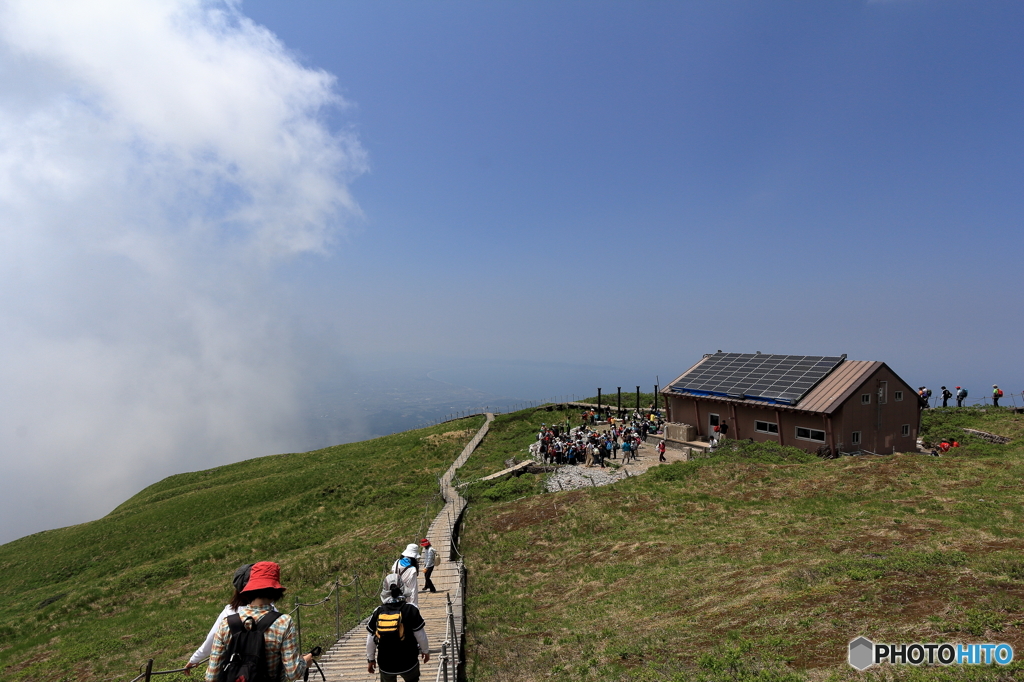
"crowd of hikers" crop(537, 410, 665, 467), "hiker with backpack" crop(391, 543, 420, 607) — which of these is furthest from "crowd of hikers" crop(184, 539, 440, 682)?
"crowd of hikers" crop(537, 410, 665, 467)

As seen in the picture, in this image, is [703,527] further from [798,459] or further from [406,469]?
[406,469]

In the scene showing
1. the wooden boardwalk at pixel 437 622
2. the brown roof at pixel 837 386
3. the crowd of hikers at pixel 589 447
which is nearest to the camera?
the wooden boardwalk at pixel 437 622

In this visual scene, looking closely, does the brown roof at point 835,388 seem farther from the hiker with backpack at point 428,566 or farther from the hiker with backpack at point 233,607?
the hiker with backpack at point 233,607

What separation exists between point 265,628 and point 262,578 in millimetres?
581

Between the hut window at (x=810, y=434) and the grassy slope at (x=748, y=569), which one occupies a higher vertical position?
the hut window at (x=810, y=434)

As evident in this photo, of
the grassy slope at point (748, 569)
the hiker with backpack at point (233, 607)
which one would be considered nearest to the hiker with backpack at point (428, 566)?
the grassy slope at point (748, 569)

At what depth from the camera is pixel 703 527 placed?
71.7 feet

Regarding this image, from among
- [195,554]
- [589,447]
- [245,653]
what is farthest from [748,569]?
[195,554]

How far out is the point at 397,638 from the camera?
27.5 feet

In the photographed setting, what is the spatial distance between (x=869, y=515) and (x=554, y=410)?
1638 inches

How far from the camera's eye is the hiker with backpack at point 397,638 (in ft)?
27.5

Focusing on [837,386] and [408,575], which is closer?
[408,575]

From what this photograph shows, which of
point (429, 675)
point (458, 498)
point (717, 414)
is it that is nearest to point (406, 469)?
point (458, 498)

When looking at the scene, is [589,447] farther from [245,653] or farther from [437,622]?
[245,653]
